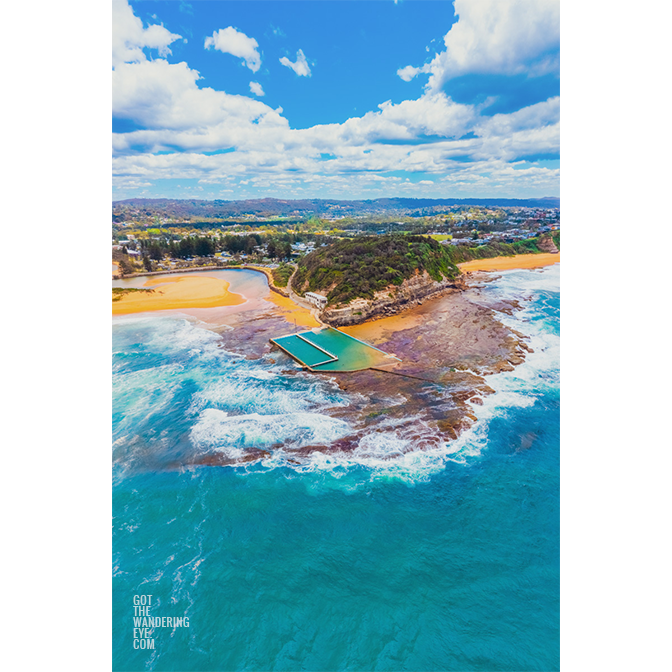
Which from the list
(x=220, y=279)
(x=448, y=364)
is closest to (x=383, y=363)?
(x=448, y=364)

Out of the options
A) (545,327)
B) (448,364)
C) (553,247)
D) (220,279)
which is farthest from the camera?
(553,247)

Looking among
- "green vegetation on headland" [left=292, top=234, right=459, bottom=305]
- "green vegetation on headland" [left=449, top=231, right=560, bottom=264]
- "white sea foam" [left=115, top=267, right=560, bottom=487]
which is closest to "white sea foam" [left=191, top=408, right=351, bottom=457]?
"white sea foam" [left=115, top=267, right=560, bottom=487]

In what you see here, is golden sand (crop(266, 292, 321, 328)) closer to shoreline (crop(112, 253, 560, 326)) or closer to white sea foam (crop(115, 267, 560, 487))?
shoreline (crop(112, 253, 560, 326))

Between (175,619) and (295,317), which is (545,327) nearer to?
(295,317)

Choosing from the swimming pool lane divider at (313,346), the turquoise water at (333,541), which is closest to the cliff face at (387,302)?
the swimming pool lane divider at (313,346)

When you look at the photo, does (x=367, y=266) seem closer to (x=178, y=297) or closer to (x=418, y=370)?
(x=418, y=370)

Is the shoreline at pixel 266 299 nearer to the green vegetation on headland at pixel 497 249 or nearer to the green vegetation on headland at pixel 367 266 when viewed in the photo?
the green vegetation on headland at pixel 367 266

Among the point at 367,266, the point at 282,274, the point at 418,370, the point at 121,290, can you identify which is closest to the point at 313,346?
the point at 418,370
